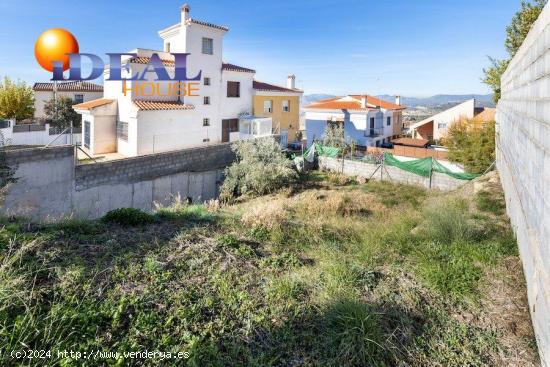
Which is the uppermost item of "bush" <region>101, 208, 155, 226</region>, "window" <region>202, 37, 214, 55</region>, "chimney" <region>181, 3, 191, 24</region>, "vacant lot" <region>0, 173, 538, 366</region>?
"chimney" <region>181, 3, 191, 24</region>

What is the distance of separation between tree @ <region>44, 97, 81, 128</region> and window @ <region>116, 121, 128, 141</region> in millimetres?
9961

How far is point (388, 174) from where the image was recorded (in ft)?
59.2

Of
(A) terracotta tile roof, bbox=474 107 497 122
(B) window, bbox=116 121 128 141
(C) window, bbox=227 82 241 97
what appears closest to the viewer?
(A) terracotta tile roof, bbox=474 107 497 122

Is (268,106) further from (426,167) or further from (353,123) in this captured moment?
(426,167)

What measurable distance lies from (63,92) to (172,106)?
19.5 metres

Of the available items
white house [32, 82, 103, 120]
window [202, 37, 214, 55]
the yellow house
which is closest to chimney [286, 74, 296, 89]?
the yellow house

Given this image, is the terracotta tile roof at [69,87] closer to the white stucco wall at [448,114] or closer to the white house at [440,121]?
the white house at [440,121]

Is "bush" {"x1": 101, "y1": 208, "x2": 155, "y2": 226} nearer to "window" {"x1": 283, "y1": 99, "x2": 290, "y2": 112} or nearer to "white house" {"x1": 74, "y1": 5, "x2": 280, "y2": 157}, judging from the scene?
"white house" {"x1": 74, "y1": 5, "x2": 280, "y2": 157}

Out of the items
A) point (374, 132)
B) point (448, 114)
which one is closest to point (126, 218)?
point (374, 132)

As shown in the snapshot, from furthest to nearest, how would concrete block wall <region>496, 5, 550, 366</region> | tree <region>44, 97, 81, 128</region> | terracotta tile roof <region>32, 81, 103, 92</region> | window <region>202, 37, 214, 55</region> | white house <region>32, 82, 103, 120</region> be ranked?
1. terracotta tile roof <region>32, 81, 103, 92</region>
2. white house <region>32, 82, 103, 120</region>
3. tree <region>44, 97, 81, 128</region>
4. window <region>202, 37, 214, 55</region>
5. concrete block wall <region>496, 5, 550, 366</region>

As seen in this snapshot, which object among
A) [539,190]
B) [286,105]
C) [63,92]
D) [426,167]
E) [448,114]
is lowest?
[539,190]

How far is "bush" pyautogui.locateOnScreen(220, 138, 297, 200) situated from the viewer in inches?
658

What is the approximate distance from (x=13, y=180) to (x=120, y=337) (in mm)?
8865

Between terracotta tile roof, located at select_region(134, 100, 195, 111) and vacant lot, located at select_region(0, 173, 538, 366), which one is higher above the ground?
terracotta tile roof, located at select_region(134, 100, 195, 111)
